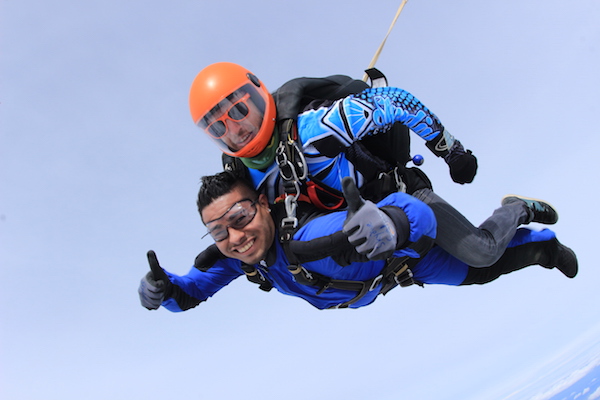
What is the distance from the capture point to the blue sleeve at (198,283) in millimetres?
3162

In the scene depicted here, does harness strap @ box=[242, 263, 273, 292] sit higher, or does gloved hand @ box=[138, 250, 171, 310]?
gloved hand @ box=[138, 250, 171, 310]

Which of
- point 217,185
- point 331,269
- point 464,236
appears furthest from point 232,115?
point 464,236

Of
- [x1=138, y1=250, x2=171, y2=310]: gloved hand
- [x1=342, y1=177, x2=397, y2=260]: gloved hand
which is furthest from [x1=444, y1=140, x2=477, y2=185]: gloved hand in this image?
[x1=138, y1=250, x2=171, y2=310]: gloved hand

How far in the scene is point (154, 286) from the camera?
2.92m

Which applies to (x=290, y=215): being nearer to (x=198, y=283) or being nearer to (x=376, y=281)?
(x=376, y=281)

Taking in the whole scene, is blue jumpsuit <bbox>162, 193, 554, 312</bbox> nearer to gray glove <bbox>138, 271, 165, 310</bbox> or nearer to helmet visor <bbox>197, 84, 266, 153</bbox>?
gray glove <bbox>138, 271, 165, 310</bbox>

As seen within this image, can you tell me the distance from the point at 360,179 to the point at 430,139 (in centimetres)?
49

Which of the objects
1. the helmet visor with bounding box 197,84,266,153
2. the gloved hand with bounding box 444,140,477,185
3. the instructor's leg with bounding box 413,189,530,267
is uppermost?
the helmet visor with bounding box 197,84,266,153

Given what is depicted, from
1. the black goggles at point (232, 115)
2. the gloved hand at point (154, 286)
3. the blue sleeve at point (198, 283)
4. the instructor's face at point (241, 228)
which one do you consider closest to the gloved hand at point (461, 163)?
the instructor's face at point (241, 228)

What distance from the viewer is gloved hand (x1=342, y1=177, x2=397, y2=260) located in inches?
74.4

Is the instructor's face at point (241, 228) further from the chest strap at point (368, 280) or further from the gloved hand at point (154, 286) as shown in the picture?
the gloved hand at point (154, 286)

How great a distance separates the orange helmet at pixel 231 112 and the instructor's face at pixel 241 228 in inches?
11.4

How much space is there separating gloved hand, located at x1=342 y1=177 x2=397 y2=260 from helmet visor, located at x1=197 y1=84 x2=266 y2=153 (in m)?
0.88

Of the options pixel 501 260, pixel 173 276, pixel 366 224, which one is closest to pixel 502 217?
pixel 501 260
